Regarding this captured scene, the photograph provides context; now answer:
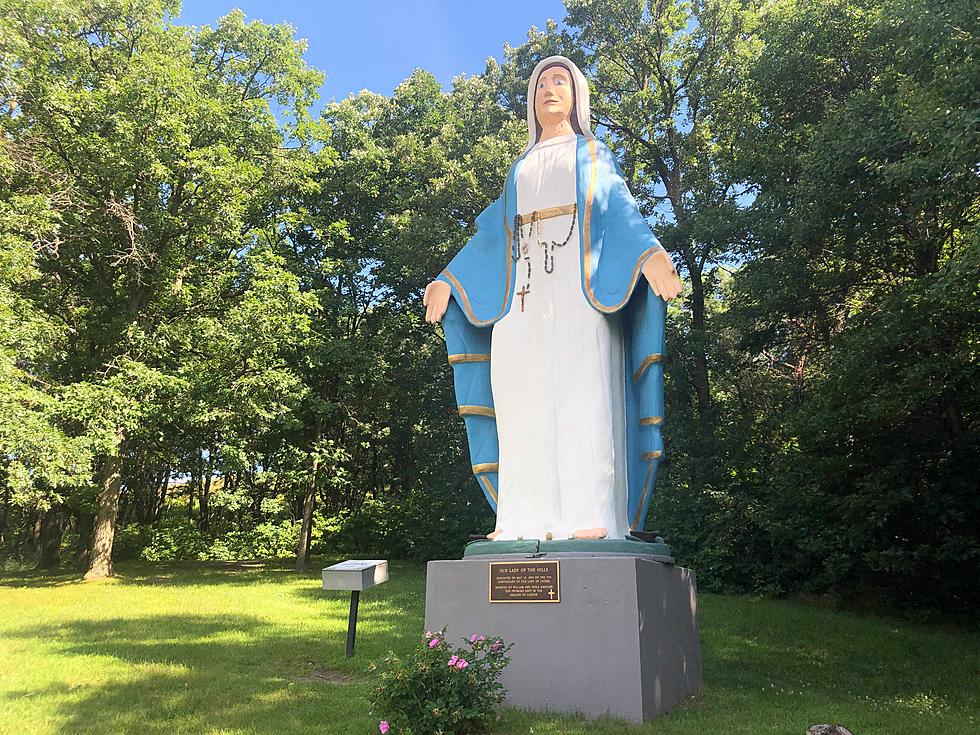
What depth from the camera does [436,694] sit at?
429 cm

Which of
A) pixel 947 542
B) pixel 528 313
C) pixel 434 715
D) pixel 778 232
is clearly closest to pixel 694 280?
pixel 778 232

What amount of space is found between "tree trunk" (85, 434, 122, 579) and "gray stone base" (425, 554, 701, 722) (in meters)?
12.1

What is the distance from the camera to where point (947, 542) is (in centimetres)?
1107

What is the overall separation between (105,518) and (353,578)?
1055 cm

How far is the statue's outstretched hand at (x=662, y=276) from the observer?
5688 millimetres

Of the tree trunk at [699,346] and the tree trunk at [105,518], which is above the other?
the tree trunk at [699,346]

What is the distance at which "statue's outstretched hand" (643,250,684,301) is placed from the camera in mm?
5688

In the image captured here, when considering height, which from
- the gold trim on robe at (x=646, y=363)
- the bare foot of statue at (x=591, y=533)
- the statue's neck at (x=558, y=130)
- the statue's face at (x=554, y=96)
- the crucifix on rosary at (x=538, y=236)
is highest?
the statue's face at (x=554, y=96)

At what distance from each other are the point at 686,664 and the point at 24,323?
11.4 meters

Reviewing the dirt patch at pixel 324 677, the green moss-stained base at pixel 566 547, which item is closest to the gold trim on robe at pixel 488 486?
the green moss-stained base at pixel 566 547

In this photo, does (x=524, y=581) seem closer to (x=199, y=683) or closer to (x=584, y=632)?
(x=584, y=632)

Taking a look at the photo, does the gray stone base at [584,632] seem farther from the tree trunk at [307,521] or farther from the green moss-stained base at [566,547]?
the tree trunk at [307,521]

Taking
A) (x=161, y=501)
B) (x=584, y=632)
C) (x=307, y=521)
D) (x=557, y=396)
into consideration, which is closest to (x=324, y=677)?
(x=584, y=632)

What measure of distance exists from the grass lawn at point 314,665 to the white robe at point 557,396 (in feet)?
5.04
